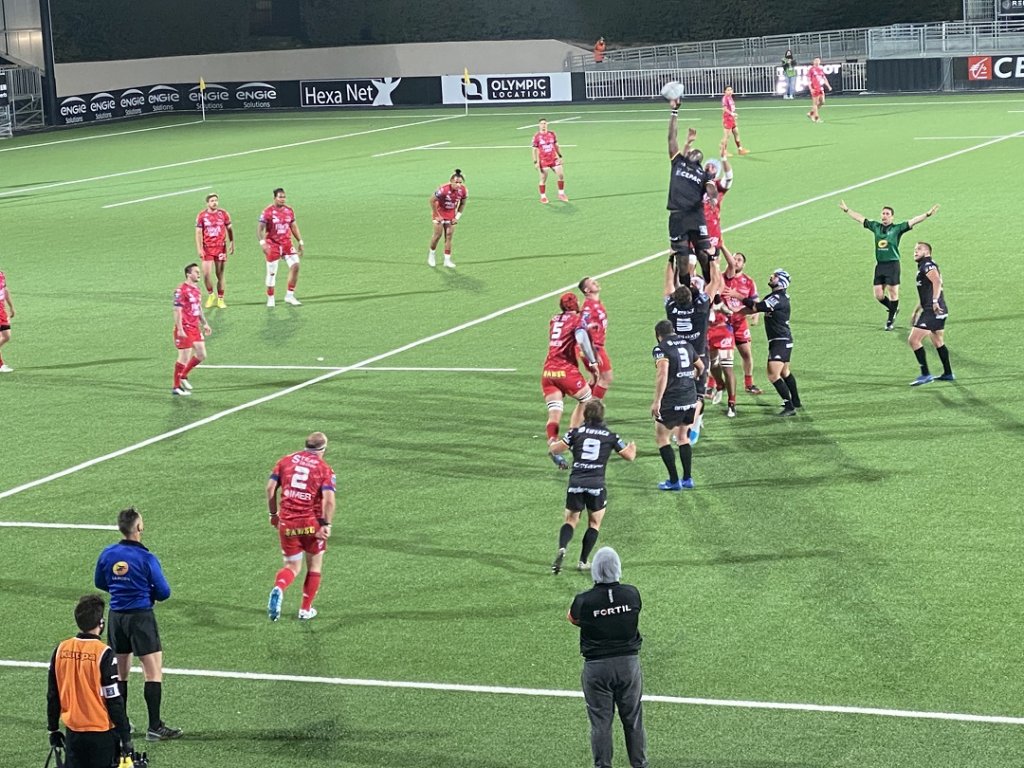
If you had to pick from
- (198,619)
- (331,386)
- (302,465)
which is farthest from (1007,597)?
(331,386)

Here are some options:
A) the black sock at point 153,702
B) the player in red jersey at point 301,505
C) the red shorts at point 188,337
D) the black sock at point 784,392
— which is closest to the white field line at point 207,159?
the red shorts at point 188,337

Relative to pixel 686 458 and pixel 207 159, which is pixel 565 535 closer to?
pixel 686 458

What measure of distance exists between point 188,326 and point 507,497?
6.97 meters

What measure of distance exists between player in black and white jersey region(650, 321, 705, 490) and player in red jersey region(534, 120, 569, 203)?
926 inches

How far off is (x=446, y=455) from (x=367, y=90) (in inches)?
2383

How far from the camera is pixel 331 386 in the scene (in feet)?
74.1

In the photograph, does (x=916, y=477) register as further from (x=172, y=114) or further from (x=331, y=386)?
(x=172, y=114)

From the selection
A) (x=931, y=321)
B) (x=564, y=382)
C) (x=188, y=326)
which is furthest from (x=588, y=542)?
(x=188, y=326)

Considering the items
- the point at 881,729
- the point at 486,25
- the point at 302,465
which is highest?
the point at 486,25

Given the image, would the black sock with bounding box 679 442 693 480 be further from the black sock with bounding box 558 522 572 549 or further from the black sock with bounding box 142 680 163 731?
the black sock with bounding box 142 680 163 731

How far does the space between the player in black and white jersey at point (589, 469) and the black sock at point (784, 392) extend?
586 cm

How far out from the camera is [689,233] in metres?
21.6

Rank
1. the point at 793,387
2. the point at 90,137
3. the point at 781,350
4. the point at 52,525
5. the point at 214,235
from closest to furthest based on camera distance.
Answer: the point at 52,525 < the point at 781,350 < the point at 793,387 < the point at 214,235 < the point at 90,137

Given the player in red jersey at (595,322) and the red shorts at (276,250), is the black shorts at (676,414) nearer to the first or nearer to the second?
the player in red jersey at (595,322)
